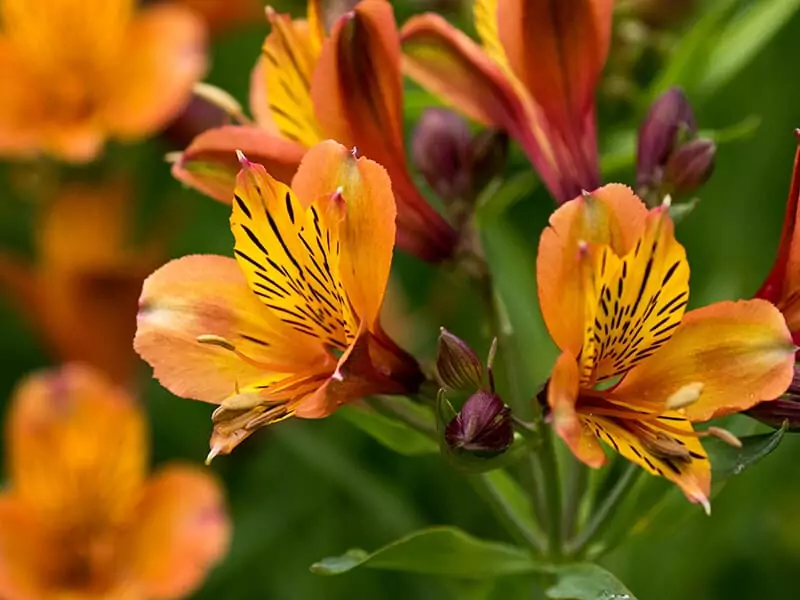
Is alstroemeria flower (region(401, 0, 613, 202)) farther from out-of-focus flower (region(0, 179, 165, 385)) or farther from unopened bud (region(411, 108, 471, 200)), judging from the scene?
out-of-focus flower (region(0, 179, 165, 385))

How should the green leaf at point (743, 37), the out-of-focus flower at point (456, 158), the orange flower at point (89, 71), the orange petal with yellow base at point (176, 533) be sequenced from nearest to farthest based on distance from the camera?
1. the out-of-focus flower at point (456, 158)
2. the green leaf at point (743, 37)
3. the orange petal with yellow base at point (176, 533)
4. the orange flower at point (89, 71)

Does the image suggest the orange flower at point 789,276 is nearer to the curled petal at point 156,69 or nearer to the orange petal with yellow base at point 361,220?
the orange petal with yellow base at point 361,220

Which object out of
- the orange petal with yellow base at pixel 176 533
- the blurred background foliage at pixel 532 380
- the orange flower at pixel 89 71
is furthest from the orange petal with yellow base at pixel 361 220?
the orange flower at pixel 89 71

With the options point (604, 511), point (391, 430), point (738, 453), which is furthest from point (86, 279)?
point (738, 453)

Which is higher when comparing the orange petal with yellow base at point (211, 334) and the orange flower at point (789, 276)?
the orange flower at point (789, 276)

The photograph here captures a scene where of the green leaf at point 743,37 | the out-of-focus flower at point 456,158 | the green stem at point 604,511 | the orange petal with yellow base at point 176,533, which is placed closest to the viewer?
the green stem at point 604,511

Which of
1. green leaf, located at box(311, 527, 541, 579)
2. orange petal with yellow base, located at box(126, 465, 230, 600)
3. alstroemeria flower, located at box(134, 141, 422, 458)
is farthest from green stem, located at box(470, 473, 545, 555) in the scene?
orange petal with yellow base, located at box(126, 465, 230, 600)

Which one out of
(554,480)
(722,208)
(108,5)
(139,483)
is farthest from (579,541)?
(108,5)
